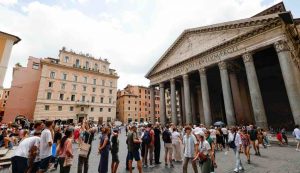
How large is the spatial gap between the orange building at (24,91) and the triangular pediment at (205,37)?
77.4 feet

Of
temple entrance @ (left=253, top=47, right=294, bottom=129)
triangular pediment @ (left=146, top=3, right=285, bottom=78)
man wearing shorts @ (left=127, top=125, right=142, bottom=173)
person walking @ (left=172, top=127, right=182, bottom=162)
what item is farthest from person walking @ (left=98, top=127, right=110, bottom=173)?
temple entrance @ (left=253, top=47, right=294, bottom=129)

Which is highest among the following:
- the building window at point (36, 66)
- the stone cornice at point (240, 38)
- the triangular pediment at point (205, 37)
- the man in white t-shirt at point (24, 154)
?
the building window at point (36, 66)

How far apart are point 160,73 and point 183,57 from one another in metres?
5.09

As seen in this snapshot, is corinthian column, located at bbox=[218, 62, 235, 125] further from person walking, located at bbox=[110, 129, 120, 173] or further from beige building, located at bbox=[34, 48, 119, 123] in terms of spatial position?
beige building, located at bbox=[34, 48, 119, 123]

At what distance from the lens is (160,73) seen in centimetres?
2559

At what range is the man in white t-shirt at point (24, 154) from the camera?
3682mm

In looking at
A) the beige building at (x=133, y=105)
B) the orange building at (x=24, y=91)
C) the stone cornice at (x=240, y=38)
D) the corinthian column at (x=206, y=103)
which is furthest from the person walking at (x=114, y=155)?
the beige building at (x=133, y=105)

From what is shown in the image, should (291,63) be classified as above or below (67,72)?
below

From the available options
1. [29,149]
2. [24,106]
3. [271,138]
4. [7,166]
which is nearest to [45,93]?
[24,106]

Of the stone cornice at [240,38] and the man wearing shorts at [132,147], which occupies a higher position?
the stone cornice at [240,38]

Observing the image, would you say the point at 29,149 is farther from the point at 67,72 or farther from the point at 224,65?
the point at 67,72

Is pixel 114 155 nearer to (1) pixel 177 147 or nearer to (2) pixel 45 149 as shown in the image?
(2) pixel 45 149

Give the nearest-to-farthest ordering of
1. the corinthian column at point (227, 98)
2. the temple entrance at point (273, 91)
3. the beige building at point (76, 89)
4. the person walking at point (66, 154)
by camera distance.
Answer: the person walking at point (66, 154) → the corinthian column at point (227, 98) → the temple entrance at point (273, 91) → the beige building at point (76, 89)

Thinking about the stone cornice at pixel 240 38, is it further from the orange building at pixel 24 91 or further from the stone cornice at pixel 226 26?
the orange building at pixel 24 91
